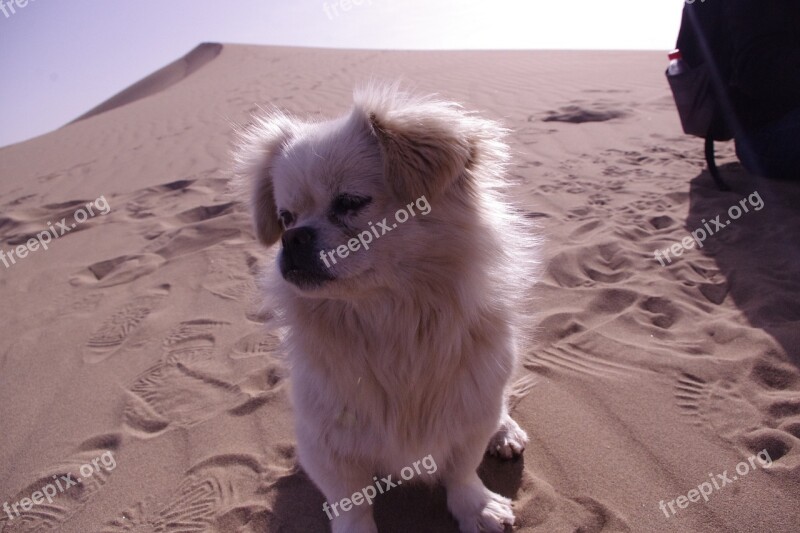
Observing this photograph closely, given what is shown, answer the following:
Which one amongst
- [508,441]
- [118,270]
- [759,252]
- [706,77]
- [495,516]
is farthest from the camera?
[118,270]

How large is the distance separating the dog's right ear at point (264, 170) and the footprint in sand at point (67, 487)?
4.91 feet

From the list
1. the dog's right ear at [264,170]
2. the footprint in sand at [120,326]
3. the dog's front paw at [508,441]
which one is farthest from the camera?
the footprint in sand at [120,326]

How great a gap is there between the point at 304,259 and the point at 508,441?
144cm

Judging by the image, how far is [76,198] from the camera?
295 inches

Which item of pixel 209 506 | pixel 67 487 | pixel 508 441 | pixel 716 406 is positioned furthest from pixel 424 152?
pixel 67 487

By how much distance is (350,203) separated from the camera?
6.47 feet

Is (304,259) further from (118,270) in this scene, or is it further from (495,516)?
(118,270)

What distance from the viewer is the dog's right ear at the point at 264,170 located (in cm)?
242

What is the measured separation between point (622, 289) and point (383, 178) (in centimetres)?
238

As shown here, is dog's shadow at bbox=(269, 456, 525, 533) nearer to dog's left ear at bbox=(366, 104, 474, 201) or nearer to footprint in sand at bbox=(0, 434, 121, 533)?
footprint in sand at bbox=(0, 434, 121, 533)

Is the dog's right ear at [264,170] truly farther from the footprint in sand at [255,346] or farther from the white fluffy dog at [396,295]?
the footprint in sand at [255,346]

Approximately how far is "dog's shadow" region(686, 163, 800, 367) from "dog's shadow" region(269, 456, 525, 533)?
1.75m

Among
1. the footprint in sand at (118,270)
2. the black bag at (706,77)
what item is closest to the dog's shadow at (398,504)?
the footprint in sand at (118,270)

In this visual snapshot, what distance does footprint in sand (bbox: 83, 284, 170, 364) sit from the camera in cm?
365
